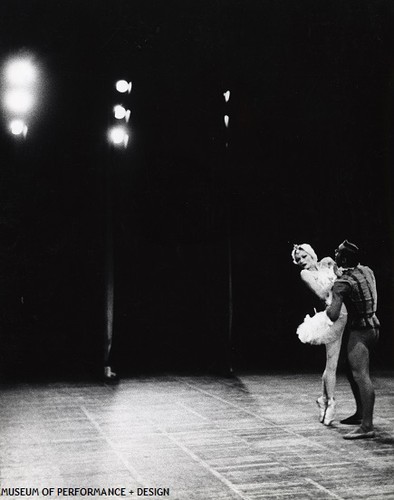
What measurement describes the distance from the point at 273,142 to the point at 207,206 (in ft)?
5.93

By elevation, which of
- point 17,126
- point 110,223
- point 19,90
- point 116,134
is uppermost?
point 19,90

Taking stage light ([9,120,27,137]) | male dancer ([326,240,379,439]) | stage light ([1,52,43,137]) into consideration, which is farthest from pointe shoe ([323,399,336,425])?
stage light ([9,120,27,137])

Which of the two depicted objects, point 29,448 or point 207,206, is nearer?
point 29,448

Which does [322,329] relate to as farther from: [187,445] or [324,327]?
[187,445]

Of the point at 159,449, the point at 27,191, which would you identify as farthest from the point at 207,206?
the point at 159,449

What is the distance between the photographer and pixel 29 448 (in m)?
6.34

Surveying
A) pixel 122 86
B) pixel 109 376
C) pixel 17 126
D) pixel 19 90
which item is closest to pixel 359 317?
pixel 109 376

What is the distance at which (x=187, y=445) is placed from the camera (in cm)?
650

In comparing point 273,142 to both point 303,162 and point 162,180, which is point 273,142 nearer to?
point 303,162

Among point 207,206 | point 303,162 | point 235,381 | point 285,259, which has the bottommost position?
point 235,381

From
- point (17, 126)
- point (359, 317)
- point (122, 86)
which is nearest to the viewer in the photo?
point (359, 317)

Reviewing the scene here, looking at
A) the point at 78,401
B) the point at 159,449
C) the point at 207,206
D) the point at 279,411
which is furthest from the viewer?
the point at 207,206

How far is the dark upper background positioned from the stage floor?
3198mm

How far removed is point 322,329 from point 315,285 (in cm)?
46
